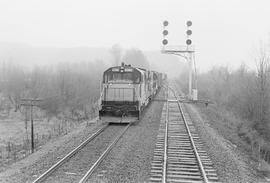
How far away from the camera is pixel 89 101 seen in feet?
142

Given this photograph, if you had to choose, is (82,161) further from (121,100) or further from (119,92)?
(119,92)

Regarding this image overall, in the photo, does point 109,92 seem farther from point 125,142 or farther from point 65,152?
point 65,152

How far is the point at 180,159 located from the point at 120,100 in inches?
300

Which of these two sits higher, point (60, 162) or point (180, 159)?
point (60, 162)

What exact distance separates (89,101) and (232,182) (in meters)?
36.2

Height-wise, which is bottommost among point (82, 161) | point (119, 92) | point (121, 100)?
point (82, 161)

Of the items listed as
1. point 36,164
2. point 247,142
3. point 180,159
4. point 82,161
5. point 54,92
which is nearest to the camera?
point 36,164

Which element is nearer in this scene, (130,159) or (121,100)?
(130,159)

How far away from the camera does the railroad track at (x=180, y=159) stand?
8742 millimetres

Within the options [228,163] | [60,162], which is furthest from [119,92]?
[228,163]

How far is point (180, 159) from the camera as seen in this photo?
10.5 m

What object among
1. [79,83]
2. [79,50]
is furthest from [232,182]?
[79,50]

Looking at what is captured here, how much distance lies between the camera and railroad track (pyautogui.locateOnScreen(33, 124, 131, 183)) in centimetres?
853

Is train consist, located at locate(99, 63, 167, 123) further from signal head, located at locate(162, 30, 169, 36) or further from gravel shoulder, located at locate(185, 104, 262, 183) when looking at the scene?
signal head, located at locate(162, 30, 169, 36)
